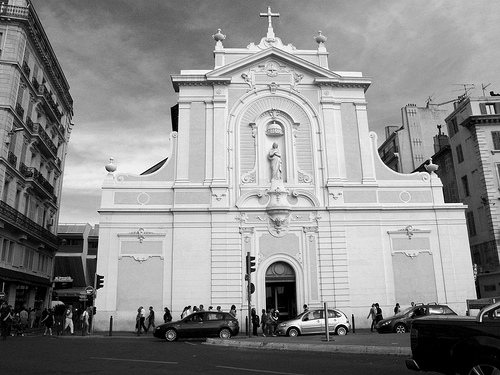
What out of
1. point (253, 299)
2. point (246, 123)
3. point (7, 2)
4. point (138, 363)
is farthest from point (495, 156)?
point (7, 2)

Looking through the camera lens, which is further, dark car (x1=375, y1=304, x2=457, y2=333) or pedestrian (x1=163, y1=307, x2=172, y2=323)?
pedestrian (x1=163, y1=307, x2=172, y2=323)

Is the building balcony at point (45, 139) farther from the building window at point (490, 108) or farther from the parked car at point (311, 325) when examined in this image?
the building window at point (490, 108)

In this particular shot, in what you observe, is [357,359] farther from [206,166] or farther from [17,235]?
[17,235]

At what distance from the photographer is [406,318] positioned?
2091cm

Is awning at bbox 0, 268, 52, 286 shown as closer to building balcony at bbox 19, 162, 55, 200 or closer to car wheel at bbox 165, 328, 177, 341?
building balcony at bbox 19, 162, 55, 200

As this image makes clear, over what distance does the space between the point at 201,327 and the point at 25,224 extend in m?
19.7

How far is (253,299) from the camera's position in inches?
1023

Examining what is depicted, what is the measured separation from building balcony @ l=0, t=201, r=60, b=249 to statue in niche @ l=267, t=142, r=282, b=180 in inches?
686

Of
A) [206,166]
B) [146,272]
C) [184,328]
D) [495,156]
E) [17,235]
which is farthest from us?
[495,156]

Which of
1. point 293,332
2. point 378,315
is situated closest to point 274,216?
point 293,332

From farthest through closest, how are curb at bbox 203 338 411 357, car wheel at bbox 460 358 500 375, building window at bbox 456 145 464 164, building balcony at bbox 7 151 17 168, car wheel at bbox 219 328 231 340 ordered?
building window at bbox 456 145 464 164
building balcony at bbox 7 151 17 168
car wheel at bbox 219 328 231 340
curb at bbox 203 338 411 357
car wheel at bbox 460 358 500 375

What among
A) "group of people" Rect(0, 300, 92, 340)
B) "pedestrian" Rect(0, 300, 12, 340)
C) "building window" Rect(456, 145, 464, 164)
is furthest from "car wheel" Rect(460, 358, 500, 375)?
"building window" Rect(456, 145, 464, 164)

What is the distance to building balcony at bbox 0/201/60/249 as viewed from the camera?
29.7m

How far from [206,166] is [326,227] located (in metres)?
8.15
